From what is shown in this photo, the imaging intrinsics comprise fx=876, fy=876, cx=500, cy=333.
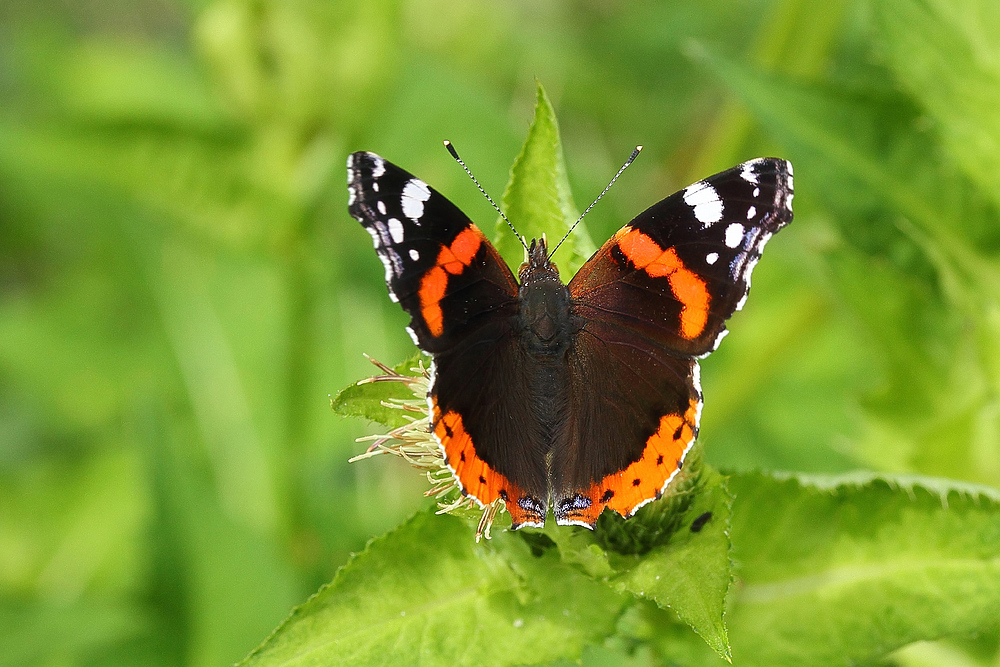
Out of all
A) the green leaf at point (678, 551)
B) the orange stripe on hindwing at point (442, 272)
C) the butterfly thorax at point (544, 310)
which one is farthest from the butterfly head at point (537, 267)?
the green leaf at point (678, 551)

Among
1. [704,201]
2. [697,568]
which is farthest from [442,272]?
[697,568]

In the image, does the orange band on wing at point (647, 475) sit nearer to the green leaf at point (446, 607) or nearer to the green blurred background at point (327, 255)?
the green leaf at point (446, 607)

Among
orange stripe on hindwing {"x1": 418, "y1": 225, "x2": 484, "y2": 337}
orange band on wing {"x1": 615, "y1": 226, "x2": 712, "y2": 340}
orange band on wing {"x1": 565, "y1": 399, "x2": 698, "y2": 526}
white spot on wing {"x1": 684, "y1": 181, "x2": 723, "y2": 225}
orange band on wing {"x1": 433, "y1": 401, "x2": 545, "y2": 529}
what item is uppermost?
orange stripe on hindwing {"x1": 418, "y1": 225, "x2": 484, "y2": 337}

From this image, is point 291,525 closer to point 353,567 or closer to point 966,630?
point 353,567

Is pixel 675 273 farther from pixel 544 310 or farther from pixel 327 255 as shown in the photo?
pixel 327 255

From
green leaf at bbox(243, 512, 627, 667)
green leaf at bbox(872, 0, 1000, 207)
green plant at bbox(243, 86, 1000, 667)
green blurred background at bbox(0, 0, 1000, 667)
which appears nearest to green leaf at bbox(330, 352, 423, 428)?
green plant at bbox(243, 86, 1000, 667)

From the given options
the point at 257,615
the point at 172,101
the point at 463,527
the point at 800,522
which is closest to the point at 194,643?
the point at 257,615

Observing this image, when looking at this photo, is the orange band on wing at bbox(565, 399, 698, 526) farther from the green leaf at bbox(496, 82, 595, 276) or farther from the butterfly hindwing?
the green leaf at bbox(496, 82, 595, 276)
